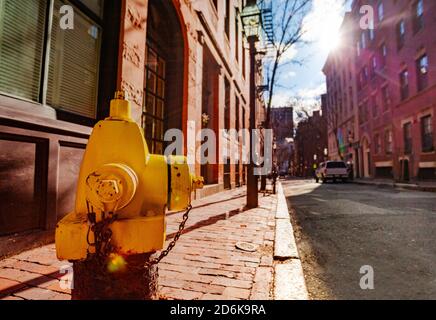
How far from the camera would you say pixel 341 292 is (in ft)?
7.34

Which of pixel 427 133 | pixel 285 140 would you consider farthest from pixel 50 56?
pixel 285 140

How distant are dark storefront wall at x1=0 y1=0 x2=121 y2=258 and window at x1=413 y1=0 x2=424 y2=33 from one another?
21.0m

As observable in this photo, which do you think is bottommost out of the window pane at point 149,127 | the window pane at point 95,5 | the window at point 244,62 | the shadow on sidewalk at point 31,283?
the shadow on sidewalk at point 31,283

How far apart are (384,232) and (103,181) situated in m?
4.53

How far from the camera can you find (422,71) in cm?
1730

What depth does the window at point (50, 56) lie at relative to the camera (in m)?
3.15

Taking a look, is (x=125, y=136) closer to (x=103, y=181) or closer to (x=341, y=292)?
(x=103, y=181)

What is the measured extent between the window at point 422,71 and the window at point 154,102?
17.5 m

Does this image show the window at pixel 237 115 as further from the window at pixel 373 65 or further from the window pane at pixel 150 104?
the window at pixel 373 65

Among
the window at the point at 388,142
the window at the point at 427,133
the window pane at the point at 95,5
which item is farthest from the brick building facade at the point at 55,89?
the window at the point at 388,142

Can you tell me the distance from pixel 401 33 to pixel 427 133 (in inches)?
334

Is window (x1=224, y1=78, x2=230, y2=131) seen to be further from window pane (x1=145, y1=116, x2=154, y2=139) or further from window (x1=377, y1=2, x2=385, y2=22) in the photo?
window (x1=377, y1=2, x2=385, y2=22)

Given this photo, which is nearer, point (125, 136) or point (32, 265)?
point (125, 136)
